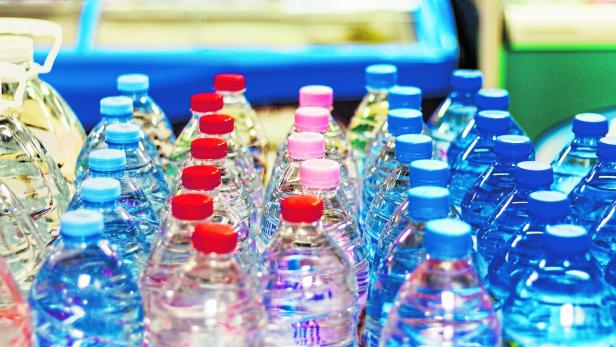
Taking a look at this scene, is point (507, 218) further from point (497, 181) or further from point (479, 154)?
point (479, 154)

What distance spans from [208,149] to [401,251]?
38 centimetres

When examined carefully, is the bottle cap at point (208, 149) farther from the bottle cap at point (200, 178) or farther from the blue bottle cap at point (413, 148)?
the blue bottle cap at point (413, 148)

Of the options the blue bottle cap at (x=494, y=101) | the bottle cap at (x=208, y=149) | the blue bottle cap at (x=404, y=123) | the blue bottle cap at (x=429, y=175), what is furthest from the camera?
the blue bottle cap at (x=494, y=101)

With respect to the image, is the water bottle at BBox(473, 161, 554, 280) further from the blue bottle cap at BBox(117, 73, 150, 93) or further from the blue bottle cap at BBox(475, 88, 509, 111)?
the blue bottle cap at BBox(117, 73, 150, 93)

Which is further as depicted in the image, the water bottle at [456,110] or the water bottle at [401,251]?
the water bottle at [456,110]

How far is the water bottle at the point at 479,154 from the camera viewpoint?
173 cm

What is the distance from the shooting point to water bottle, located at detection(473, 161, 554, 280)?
4.62 ft

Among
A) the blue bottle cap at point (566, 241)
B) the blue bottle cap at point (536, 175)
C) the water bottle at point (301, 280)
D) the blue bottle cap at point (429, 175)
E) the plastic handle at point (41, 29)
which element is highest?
the plastic handle at point (41, 29)

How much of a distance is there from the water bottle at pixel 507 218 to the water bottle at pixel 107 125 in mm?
662

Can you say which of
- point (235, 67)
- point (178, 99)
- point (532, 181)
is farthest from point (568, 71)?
point (532, 181)

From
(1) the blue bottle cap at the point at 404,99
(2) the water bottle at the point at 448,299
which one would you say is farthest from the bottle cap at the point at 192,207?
(1) the blue bottle cap at the point at 404,99

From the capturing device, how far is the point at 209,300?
3.79 feet

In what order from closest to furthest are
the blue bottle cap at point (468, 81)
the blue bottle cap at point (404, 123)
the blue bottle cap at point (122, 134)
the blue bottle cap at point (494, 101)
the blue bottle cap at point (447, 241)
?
the blue bottle cap at point (447, 241) < the blue bottle cap at point (122, 134) < the blue bottle cap at point (404, 123) < the blue bottle cap at point (494, 101) < the blue bottle cap at point (468, 81)

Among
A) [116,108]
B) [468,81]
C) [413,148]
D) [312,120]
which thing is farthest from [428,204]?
[468,81]
